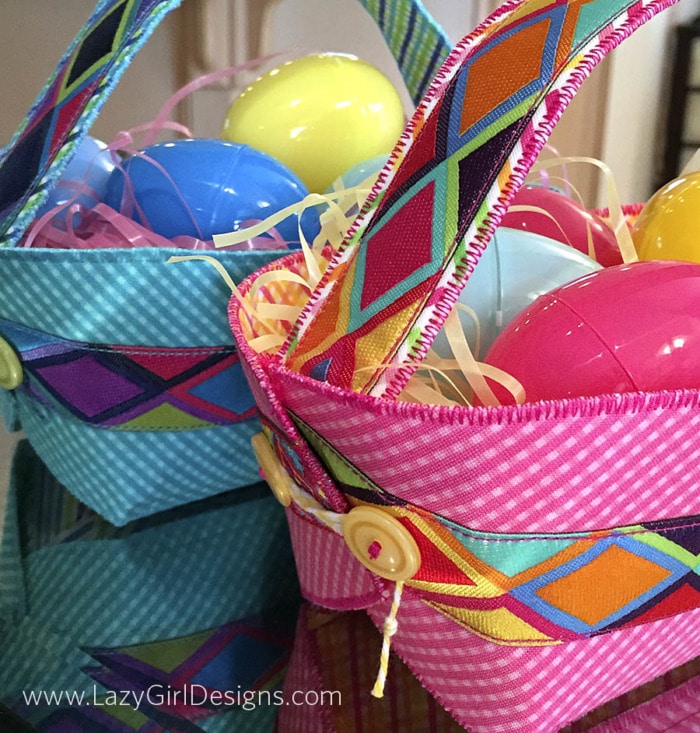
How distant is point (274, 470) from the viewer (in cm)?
37

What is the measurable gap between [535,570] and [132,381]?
27cm

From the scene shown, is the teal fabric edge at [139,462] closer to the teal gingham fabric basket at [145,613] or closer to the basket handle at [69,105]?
the teal gingham fabric basket at [145,613]

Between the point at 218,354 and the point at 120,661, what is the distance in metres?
0.18

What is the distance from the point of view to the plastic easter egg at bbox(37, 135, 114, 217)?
606 millimetres

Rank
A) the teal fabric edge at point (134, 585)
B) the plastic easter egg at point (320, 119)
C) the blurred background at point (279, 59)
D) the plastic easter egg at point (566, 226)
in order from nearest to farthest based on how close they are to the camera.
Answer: the teal fabric edge at point (134, 585), the plastic easter egg at point (566, 226), the plastic easter egg at point (320, 119), the blurred background at point (279, 59)

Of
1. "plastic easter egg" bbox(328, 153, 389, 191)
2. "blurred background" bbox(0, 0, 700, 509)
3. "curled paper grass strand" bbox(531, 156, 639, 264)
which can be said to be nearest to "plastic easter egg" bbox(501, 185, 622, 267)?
"curled paper grass strand" bbox(531, 156, 639, 264)

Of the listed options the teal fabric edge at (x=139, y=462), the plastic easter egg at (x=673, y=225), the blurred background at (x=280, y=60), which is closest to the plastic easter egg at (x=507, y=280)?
the plastic easter egg at (x=673, y=225)

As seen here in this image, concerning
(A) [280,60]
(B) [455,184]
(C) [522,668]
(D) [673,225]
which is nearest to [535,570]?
(C) [522,668]

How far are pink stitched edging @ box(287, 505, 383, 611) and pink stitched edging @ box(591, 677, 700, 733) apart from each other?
119mm

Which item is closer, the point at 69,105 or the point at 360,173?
the point at 69,105

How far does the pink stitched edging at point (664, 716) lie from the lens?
0.35 metres

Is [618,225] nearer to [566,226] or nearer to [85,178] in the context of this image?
[566,226]

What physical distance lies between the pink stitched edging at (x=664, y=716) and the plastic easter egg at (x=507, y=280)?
182 mm

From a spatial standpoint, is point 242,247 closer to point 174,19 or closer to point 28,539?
point 28,539
